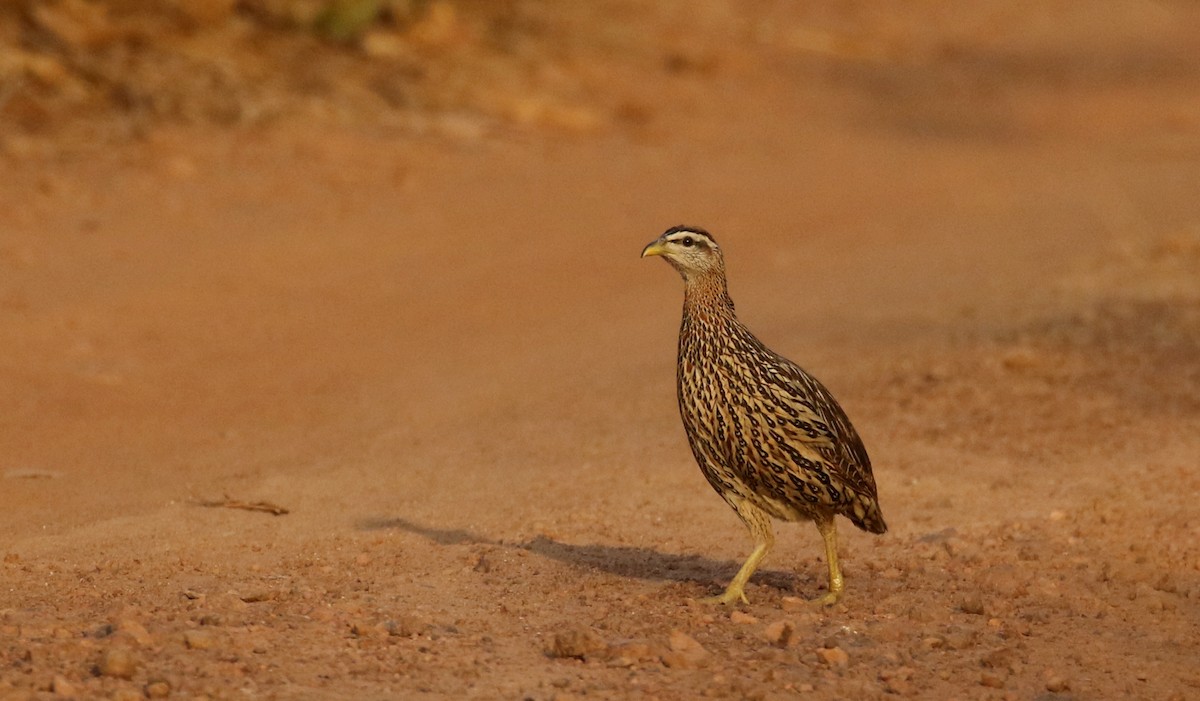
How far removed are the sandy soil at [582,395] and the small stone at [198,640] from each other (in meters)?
0.01

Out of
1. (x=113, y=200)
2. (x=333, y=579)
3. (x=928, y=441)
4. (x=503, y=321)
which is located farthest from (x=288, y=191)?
(x=333, y=579)

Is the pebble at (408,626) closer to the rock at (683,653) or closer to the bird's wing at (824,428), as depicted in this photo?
the rock at (683,653)

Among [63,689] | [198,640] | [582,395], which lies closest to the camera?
[63,689]

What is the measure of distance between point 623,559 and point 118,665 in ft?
7.99

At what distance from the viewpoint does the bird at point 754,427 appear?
19.9 ft

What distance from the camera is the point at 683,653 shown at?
5531 millimetres

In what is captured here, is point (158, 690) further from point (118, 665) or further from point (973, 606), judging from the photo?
point (973, 606)

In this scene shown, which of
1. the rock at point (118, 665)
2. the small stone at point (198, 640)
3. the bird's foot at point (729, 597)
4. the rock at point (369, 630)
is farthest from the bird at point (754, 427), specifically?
the rock at point (118, 665)

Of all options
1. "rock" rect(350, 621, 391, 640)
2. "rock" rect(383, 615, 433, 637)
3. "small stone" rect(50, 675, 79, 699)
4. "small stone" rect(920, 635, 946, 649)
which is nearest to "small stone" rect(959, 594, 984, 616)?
"small stone" rect(920, 635, 946, 649)

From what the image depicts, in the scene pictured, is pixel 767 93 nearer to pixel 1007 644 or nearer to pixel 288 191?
Result: pixel 288 191

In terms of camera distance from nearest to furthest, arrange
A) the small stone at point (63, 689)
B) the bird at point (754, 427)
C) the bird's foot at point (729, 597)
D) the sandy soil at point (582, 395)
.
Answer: the small stone at point (63, 689)
the sandy soil at point (582, 395)
the bird at point (754, 427)
the bird's foot at point (729, 597)

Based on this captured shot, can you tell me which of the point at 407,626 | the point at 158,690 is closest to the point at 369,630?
the point at 407,626

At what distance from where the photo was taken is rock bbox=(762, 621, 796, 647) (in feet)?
19.1

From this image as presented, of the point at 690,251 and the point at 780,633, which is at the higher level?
the point at 690,251
